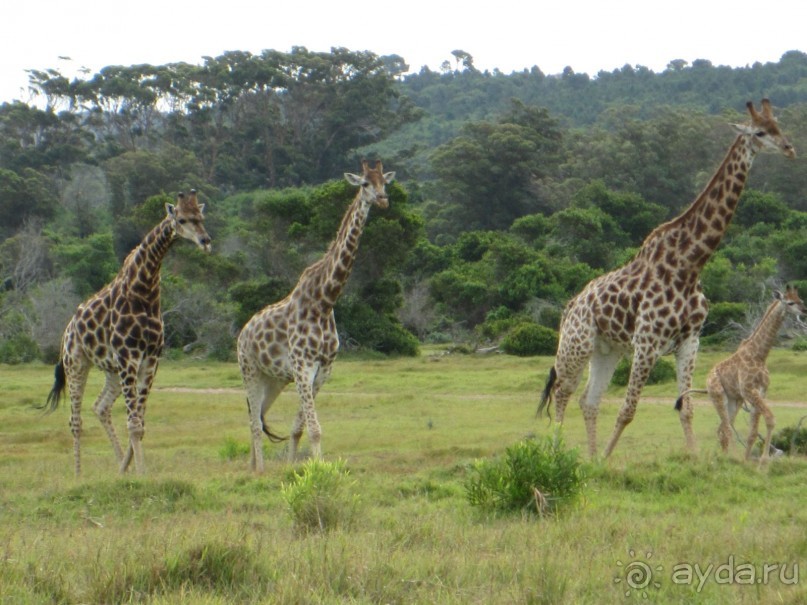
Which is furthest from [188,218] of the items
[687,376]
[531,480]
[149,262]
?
[687,376]

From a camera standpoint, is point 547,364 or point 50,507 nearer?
point 50,507

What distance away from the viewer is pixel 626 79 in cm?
8875

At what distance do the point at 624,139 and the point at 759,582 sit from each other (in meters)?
41.2

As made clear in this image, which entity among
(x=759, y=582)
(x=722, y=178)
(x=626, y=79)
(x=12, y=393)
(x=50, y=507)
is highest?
(x=626, y=79)

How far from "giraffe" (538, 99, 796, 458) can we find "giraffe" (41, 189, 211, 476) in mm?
3787

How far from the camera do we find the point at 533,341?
2528 centimetres

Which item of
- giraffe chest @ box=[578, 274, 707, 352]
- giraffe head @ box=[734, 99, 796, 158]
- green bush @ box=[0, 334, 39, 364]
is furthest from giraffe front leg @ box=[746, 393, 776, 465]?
green bush @ box=[0, 334, 39, 364]

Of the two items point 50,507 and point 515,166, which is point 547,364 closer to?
point 50,507

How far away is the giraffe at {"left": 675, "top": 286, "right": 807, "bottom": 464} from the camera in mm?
9883

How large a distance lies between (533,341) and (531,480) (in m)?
17.8

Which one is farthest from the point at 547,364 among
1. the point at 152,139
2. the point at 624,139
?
the point at 152,139

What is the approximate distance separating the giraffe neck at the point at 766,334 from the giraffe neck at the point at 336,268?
3.74m

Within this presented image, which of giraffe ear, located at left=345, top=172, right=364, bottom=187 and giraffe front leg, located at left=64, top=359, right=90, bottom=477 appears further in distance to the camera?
giraffe front leg, located at left=64, top=359, right=90, bottom=477

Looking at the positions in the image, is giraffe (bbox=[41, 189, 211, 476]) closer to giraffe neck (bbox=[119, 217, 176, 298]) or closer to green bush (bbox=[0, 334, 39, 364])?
giraffe neck (bbox=[119, 217, 176, 298])
